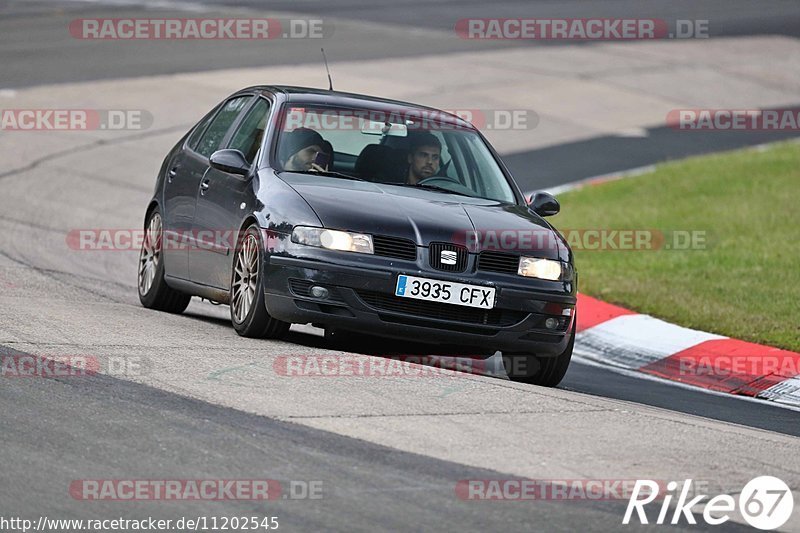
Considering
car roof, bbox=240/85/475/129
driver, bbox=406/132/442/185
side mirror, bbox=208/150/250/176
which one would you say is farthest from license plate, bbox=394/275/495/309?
car roof, bbox=240/85/475/129

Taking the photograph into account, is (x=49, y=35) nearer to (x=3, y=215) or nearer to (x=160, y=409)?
(x=3, y=215)

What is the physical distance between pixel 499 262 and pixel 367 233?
2.50ft

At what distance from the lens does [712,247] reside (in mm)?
15008

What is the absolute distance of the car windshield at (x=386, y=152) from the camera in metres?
9.61

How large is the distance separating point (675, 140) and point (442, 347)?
13989mm

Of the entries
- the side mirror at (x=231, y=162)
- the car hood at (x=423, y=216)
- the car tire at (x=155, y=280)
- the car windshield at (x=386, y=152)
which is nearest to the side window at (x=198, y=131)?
the car tire at (x=155, y=280)

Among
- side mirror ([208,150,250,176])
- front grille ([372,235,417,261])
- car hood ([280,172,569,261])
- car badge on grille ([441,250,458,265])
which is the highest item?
side mirror ([208,150,250,176])

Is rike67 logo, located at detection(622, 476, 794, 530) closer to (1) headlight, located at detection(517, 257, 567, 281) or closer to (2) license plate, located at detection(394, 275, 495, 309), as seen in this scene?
(2) license plate, located at detection(394, 275, 495, 309)

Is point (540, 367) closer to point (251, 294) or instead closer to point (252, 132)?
point (251, 294)

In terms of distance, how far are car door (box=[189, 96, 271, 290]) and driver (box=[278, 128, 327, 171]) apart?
228 mm

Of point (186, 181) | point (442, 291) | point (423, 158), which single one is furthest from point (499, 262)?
point (186, 181)

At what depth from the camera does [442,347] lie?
1011cm

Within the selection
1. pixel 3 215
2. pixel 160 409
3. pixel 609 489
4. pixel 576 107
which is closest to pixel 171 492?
pixel 160 409

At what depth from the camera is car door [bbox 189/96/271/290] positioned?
9430 mm
